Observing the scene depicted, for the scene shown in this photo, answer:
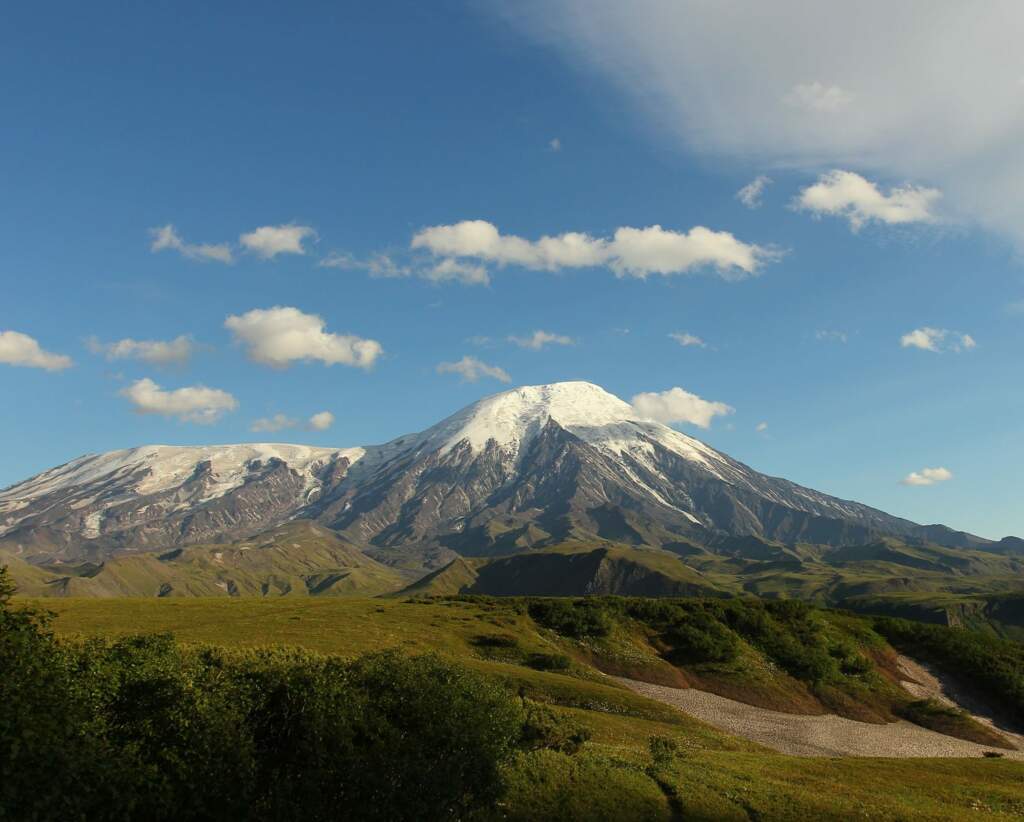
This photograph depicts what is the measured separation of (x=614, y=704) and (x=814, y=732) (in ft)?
70.2

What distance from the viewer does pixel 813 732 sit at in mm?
68938

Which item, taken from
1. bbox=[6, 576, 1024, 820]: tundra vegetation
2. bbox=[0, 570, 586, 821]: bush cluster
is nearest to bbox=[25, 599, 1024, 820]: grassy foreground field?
bbox=[6, 576, 1024, 820]: tundra vegetation

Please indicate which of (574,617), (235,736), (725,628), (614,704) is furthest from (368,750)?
(725,628)

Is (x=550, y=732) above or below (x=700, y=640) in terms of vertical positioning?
above

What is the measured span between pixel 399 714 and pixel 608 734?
A: 28.5 metres

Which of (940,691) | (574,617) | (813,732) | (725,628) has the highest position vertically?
(725,628)

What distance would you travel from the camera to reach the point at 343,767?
88.0 feet

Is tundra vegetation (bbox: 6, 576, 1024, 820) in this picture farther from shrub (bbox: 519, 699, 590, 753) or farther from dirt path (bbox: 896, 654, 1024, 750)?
dirt path (bbox: 896, 654, 1024, 750)

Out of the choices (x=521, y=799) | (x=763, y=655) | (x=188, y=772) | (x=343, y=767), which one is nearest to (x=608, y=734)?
(x=521, y=799)

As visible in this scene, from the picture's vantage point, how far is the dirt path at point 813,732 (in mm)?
64500

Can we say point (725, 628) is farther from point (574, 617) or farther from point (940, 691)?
point (940, 691)

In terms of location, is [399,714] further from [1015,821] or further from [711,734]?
[711,734]

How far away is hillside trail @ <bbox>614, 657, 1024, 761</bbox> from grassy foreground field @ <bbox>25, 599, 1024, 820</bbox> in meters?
4.83

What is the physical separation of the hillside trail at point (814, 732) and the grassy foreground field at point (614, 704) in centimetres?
483
